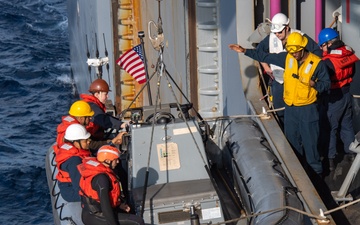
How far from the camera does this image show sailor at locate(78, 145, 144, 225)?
8.64 meters

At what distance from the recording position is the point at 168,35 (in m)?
16.6

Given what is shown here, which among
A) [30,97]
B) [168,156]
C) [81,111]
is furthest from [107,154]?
[30,97]

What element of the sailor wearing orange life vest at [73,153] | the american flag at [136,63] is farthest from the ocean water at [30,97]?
the sailor wearing orange life vest at [73,153]

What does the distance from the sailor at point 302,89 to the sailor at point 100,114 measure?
6.31ft

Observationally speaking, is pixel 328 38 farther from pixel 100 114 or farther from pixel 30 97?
pixel 30 97

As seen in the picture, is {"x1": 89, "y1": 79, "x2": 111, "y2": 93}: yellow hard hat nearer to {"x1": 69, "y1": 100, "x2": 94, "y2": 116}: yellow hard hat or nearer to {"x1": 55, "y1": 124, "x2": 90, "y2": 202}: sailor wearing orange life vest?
{"x1": 69, "y1": 100, "x2": 94, "y2": 116}: yellow hard hat

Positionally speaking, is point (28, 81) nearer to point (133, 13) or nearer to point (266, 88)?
point (133, 13)

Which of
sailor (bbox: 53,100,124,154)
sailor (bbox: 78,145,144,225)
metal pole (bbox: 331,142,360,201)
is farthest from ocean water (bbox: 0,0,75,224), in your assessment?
metal pole (bbox: 331,142,360,201)

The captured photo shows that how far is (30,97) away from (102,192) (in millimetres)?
18706

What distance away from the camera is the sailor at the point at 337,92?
10.4 m

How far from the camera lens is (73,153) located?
32.0ft

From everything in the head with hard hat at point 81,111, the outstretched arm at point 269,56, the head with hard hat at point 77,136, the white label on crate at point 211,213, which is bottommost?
the white label on crate at point 211,213

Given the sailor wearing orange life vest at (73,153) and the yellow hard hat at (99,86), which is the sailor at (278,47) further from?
the sailor wearing orange life vest at (73,153)

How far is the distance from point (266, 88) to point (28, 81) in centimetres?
1731
